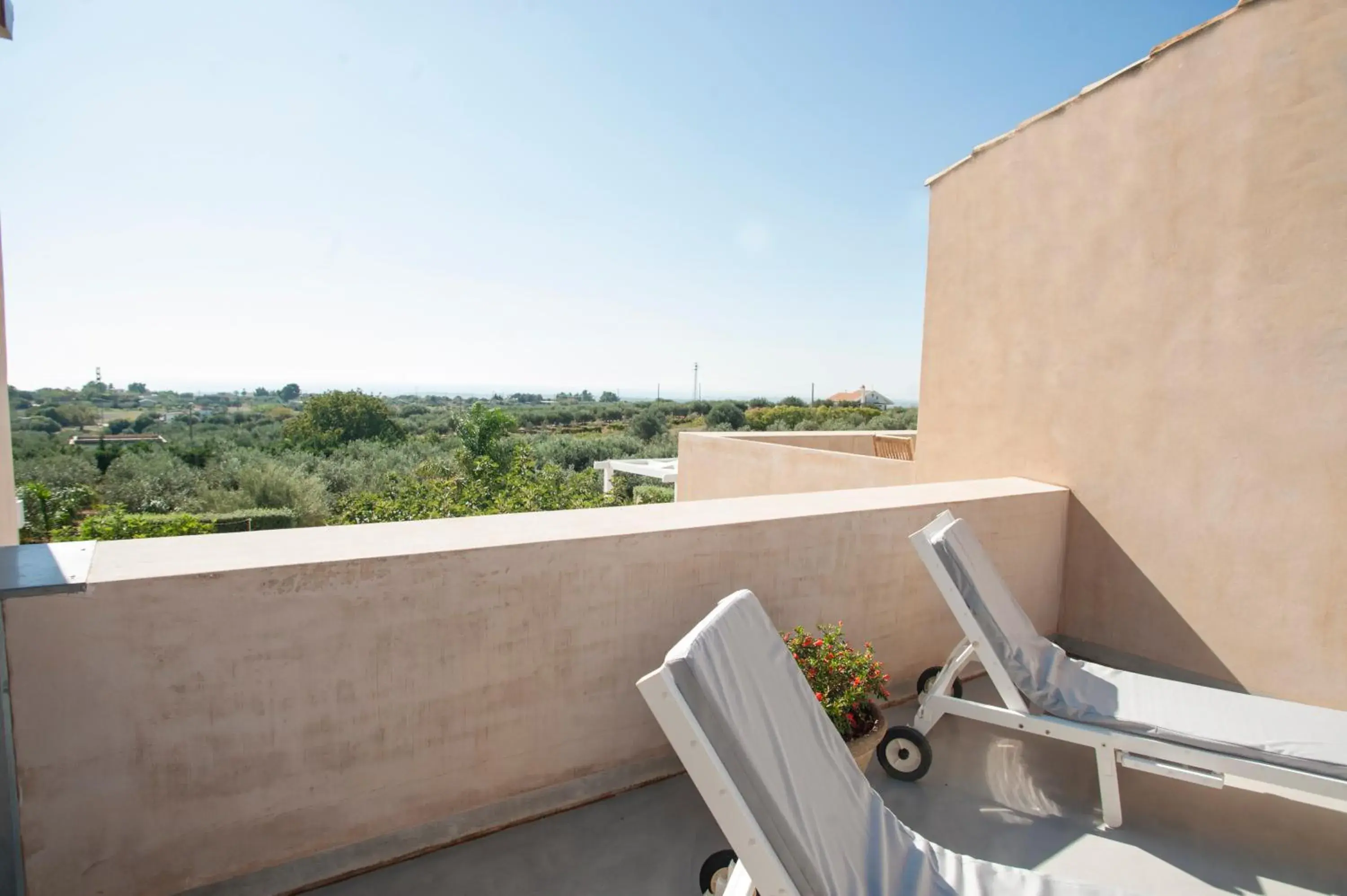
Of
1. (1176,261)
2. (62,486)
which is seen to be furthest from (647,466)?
(62,486)

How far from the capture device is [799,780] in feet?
5.61

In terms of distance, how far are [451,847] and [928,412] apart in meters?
5.03

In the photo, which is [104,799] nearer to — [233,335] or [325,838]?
[325,838]

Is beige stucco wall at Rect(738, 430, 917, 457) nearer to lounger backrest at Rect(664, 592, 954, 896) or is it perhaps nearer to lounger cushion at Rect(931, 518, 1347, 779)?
lounger cushion at Rect(931, 518, 1347, 779)

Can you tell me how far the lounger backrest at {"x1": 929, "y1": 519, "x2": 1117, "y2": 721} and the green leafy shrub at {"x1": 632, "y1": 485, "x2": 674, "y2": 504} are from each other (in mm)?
11422

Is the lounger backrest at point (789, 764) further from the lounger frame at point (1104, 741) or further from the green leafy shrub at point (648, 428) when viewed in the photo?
the green leafy shrub at point (648, 428)

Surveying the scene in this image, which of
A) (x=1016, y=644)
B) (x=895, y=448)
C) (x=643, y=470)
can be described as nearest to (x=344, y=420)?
(x=643, y=470)

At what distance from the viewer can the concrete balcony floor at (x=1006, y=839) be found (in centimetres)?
227

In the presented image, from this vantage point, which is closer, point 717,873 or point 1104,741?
point 717,873

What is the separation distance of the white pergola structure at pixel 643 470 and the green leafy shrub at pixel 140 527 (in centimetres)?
856

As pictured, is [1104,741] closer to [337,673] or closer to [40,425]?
[337,673]

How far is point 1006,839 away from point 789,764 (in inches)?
61.0

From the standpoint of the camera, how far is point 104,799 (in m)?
1.85

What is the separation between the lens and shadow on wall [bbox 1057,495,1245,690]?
4.07m
